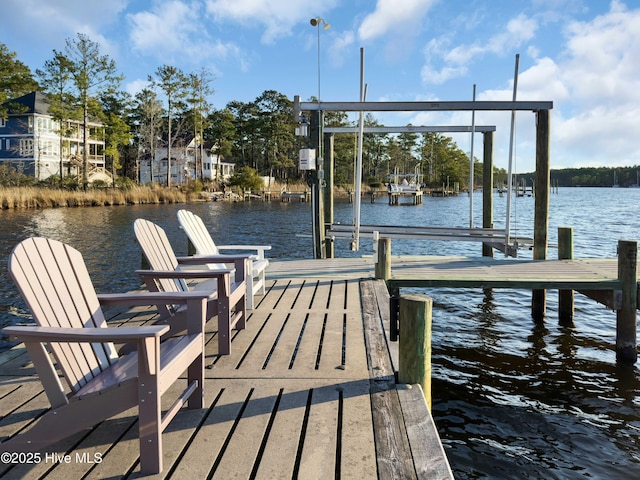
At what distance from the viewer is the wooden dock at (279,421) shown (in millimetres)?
2168

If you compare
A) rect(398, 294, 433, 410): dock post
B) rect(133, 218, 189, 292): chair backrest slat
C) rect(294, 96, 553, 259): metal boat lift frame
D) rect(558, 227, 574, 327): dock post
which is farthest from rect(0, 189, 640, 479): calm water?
rect(133, 218, 189, 292): chair backrest slat

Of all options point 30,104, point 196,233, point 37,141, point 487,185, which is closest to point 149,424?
point 196,233

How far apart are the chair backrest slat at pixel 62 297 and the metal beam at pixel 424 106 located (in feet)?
17.9

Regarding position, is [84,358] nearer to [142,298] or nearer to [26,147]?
[142,298]

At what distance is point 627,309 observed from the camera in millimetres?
5918

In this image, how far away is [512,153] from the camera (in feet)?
26.2

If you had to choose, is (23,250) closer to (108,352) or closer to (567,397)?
(108,352)

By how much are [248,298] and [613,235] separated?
20.9 m

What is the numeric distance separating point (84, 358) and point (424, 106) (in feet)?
20.8

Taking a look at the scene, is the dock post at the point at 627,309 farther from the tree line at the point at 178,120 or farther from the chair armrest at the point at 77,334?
the tree line at the point at 178,120

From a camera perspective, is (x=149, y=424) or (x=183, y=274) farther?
(x=183, y=274)

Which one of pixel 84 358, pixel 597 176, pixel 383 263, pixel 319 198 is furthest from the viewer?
pixel 597 176

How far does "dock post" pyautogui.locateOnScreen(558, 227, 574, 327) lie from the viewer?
25.0 feet

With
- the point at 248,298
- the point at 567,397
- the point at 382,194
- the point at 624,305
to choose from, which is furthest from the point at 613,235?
the point at 382,194
